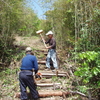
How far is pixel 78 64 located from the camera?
198 inches

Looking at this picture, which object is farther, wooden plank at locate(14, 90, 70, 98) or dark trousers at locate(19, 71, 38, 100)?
wooden plank at locate(14, 90, 70, 98)

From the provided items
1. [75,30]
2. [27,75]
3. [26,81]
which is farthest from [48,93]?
[75,30]

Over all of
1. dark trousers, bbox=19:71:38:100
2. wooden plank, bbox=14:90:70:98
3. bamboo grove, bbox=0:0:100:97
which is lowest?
wooden plank, bbox=14:90:70:98

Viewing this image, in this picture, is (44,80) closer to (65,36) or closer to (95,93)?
(95,93)

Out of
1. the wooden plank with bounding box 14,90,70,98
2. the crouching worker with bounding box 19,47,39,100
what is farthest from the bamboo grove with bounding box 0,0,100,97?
the crouching worker with bounding box 19,47,39,100

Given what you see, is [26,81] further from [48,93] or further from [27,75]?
[48,93]

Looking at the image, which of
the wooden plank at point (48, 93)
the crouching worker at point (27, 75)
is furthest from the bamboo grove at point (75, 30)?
the crouching worker at point (27, 75)

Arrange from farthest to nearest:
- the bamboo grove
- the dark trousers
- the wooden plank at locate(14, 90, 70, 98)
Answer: the wooden plank at locate(14, 90, 70, 98) → the dark trousers → the bamboo grove

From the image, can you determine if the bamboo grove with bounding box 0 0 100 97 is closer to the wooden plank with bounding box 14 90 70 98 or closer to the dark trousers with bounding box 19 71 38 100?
the wooden plank with bounding box 14 90 70 98

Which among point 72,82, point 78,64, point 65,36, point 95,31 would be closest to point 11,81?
point 72,82

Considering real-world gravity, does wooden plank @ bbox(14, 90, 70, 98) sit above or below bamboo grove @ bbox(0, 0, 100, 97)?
below

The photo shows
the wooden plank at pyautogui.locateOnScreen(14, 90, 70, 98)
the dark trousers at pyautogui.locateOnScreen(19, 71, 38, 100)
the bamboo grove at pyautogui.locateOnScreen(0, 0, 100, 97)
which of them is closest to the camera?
the bamboo grove at pyautogui.locateOnScreen(0, 0, 100, 97)

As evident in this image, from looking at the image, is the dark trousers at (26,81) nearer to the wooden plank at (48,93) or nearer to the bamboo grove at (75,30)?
the wooden plank at (48,93)

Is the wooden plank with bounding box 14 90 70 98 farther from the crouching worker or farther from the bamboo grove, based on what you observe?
the bamboo grove
